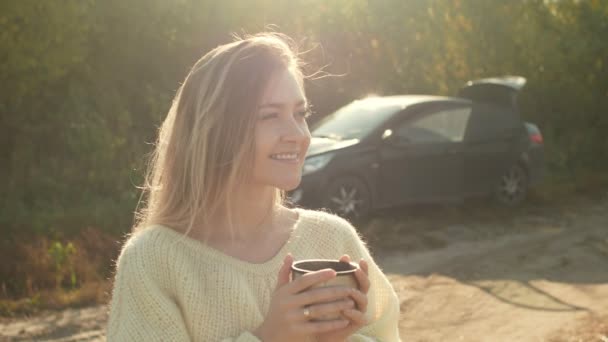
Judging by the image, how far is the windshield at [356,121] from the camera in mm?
→ 10188

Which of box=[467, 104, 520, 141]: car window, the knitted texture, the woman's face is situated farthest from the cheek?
box=[467, 104, 520, 141]: car window

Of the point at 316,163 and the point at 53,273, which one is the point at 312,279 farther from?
the point at 316,163

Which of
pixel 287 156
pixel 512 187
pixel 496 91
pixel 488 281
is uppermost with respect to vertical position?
pixel 287 156

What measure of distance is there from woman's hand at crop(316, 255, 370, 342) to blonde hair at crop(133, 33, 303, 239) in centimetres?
44

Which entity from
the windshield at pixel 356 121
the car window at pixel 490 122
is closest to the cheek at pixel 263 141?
the windshield at pixel 356 121

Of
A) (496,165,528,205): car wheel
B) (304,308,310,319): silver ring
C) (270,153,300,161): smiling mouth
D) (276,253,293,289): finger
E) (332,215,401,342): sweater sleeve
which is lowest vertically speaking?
(496,165,528,205): car wheel

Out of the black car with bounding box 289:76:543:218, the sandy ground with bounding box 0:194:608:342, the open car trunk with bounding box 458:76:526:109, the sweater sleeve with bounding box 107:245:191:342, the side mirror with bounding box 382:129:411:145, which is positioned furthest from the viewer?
the open car trunk with bounding box 458:76:526:109

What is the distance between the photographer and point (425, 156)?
413 inches

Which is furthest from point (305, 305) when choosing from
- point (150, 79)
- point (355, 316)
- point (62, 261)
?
point (150, 79)

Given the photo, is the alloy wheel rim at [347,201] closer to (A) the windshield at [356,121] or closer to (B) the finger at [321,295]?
(A) the windshield at [356,121]

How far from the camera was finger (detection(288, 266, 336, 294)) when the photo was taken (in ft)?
6.37

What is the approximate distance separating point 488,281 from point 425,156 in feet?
10.6

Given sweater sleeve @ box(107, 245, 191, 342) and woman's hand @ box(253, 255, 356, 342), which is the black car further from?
woman's hand @ box(253, 255, 356, 342)

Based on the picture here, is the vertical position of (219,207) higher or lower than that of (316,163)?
higher
